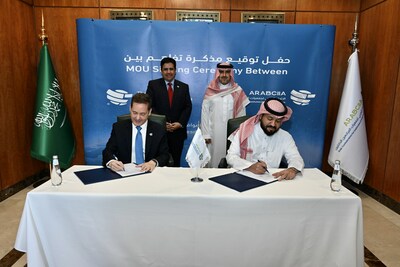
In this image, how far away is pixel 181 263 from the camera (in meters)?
1.70

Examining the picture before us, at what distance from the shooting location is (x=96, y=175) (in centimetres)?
203

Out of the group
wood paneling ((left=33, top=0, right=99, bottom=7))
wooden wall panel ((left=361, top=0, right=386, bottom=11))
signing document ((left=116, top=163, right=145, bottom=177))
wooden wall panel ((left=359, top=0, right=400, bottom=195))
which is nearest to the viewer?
signing document ((left=116, top=163, right=145, bottom=177))

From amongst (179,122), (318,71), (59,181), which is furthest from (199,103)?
(59,181)

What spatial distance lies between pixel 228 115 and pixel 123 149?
5.94ft

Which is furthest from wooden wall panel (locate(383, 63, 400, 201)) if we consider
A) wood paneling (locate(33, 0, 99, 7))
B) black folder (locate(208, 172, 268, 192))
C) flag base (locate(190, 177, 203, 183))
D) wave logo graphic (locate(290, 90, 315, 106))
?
wood paneling (locate(33, 0, 99, 7))

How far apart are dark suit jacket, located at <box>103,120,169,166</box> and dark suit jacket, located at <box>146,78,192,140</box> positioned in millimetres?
1326

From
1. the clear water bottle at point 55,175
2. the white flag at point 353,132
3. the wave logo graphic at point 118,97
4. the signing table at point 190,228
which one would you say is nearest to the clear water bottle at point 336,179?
the signing table at point 190,228

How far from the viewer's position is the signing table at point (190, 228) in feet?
5.46

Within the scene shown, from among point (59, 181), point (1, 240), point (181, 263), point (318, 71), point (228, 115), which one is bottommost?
point (1, 240)

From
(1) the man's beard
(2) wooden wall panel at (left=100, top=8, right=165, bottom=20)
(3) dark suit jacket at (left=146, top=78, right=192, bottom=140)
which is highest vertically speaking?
(2) wooden wall panel at (left=100, top=8, right=165, bottom=20)

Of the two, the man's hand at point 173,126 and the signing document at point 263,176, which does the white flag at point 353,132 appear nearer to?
the man's hand at point 173,126

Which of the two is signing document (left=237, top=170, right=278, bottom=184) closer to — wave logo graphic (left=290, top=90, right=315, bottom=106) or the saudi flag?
wave logo graphic (left=290, top=90, right=315, bottom=106)

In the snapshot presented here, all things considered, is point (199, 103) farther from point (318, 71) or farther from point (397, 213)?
point (397, 213)

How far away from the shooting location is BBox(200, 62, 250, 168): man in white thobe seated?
3881mm
